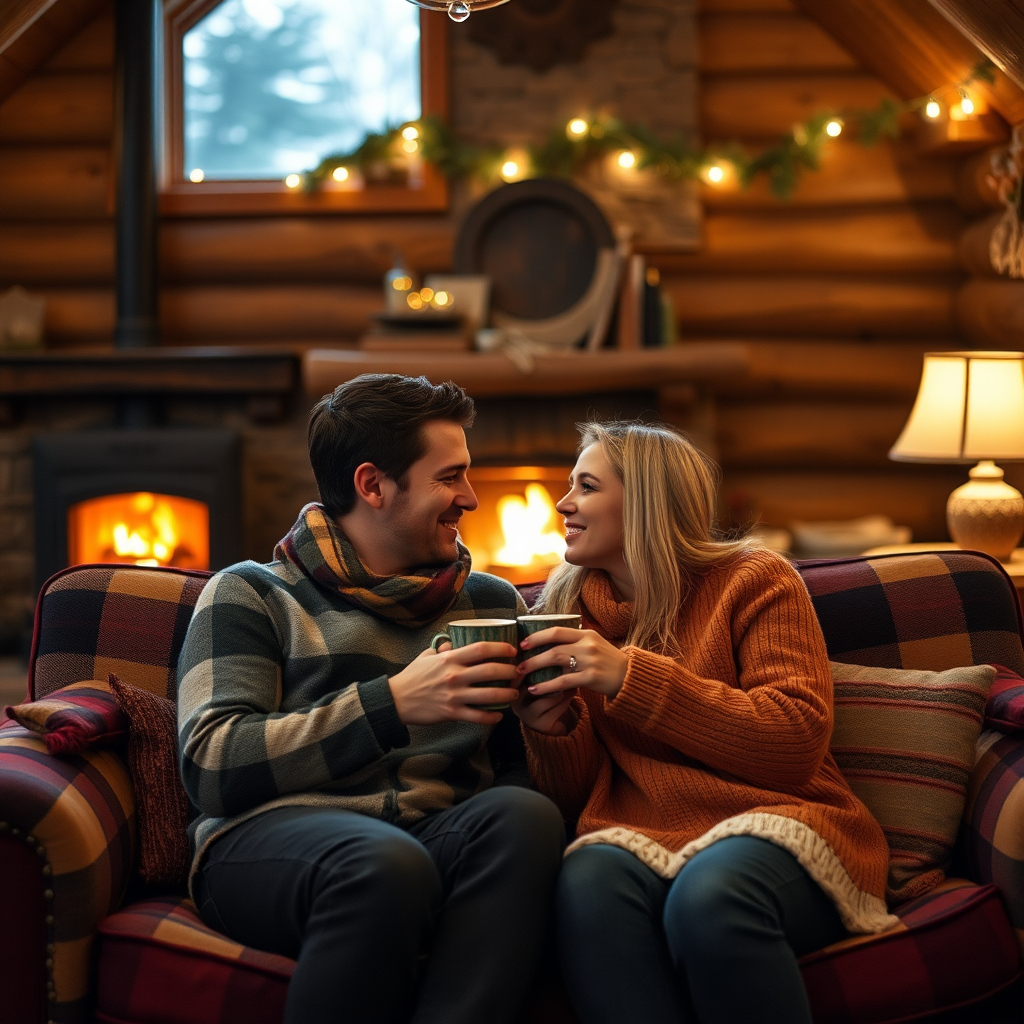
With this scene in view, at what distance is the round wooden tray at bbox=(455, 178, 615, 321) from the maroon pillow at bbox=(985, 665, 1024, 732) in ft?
9.06

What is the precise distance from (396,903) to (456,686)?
0.92 feet

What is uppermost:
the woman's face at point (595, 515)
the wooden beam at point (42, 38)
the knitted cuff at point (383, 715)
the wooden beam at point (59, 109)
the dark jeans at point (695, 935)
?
the wooden beam at point (42, 38)

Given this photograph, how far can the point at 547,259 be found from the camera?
4.50m

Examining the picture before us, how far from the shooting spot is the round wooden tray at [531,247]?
175 inches

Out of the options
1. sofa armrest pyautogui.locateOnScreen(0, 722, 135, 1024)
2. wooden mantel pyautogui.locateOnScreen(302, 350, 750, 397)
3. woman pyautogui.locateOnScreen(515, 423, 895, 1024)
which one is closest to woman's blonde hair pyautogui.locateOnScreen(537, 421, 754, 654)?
woman pyautogui.locateOnScreen(515, 423, 895, 1024)

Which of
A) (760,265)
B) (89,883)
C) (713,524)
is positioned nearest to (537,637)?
(713,524)

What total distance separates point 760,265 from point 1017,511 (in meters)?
1.83

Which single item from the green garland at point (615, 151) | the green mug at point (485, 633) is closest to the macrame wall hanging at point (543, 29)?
the green garland at point (615, 151)

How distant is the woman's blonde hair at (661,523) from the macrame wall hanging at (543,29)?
3001 mm

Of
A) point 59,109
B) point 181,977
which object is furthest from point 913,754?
point 59,109

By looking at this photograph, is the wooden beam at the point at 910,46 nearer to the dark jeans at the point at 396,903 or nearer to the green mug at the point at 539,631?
the green mug at the point at 539,631

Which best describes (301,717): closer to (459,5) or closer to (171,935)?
(171,935)

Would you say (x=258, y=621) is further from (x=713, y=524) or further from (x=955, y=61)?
(x=955, y=61)

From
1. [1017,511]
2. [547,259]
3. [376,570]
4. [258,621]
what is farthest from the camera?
[547,259]
